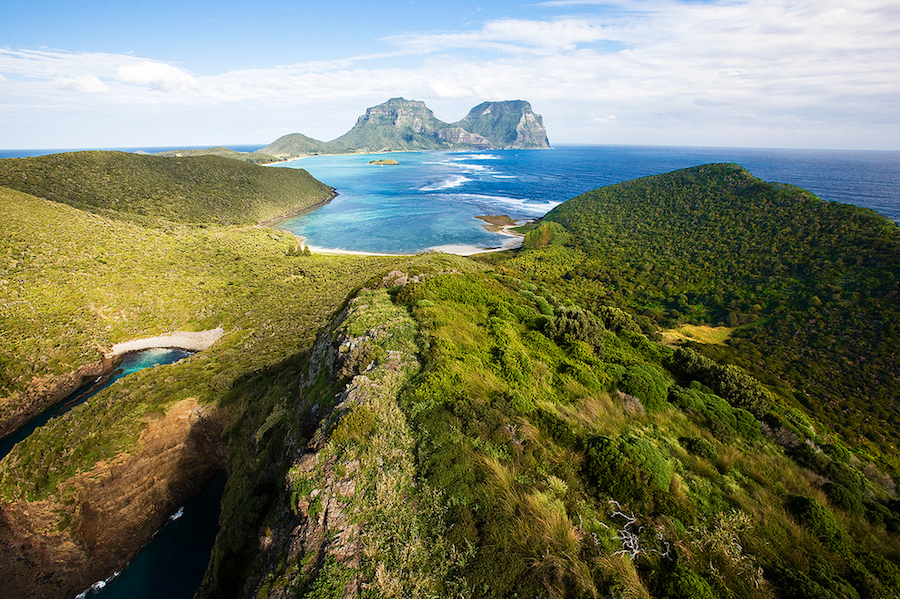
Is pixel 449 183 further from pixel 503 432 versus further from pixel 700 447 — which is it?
pixel 503 432

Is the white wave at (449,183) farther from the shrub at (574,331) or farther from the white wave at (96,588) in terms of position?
the white wave at (96,588)

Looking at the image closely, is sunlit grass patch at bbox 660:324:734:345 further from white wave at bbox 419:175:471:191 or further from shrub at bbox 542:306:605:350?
white wave at bbox 419:175:471:191

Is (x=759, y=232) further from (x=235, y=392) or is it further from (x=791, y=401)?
(x=235, y=392)

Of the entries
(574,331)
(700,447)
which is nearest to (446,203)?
(574,331)

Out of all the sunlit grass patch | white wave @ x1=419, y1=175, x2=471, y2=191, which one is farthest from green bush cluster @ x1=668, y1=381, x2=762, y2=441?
white wave @ x1=419, y1=175, x2=471, y2=191

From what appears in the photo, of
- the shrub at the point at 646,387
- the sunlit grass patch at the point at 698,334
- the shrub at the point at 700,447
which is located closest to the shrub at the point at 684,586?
the shrub at the point at 700,447

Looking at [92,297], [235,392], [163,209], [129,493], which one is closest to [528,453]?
[235,392]
